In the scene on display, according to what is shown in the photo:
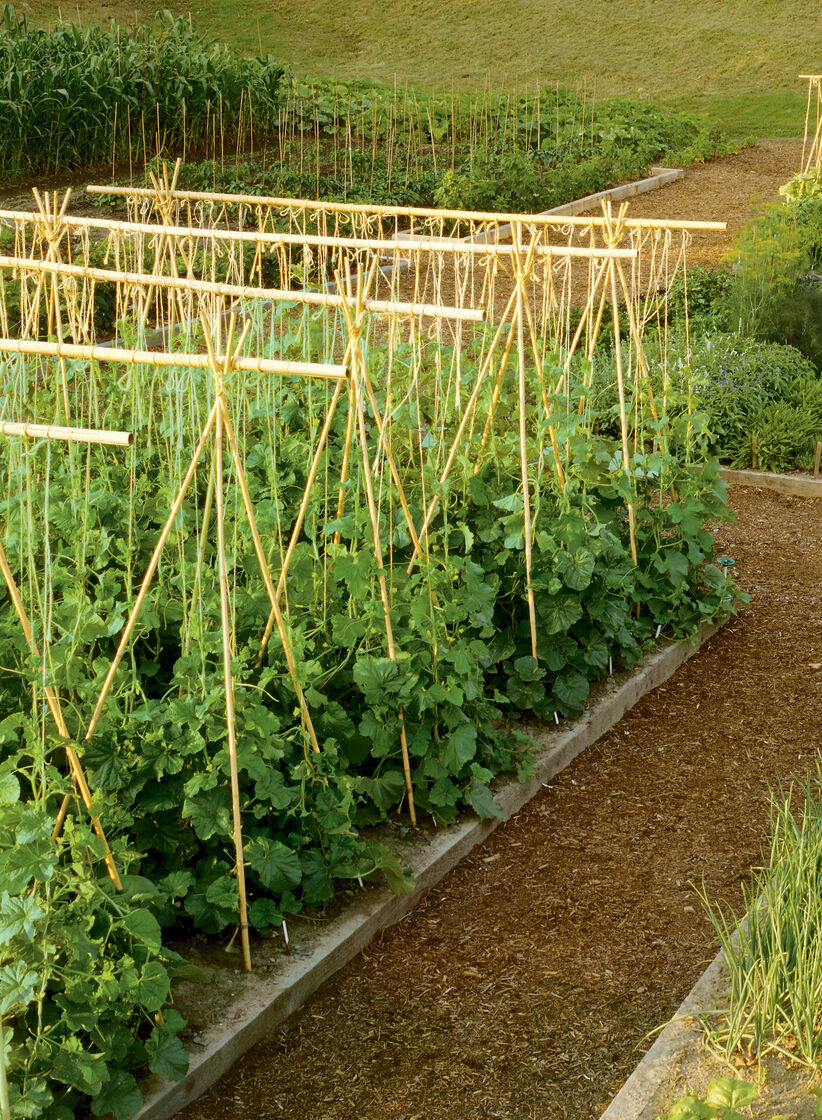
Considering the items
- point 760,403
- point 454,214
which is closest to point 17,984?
point 454,214

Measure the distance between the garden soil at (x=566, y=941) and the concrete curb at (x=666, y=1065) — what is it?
0.25m

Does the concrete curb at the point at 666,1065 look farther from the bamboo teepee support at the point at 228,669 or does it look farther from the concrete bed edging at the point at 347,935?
the bamboo teepee support at the point at 228,669

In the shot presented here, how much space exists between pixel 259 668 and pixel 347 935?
2.47 ft

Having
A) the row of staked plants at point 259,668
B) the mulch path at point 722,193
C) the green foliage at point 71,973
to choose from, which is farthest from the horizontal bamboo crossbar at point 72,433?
the mulch path at point 722,193

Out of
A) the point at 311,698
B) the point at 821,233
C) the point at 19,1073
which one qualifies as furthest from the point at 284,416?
the point at 821,233

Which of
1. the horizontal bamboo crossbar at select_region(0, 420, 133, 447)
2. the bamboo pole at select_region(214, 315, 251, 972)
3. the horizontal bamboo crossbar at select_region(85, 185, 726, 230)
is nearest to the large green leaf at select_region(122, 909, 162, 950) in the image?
the bamboo pole at select_region(214, 315, 251, 972)

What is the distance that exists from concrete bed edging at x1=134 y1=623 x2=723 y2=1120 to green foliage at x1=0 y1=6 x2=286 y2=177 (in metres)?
9.07

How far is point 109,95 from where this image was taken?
1182 cm

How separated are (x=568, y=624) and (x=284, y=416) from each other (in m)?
1.42

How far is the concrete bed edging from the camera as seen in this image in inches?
105

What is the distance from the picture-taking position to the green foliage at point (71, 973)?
2.30m

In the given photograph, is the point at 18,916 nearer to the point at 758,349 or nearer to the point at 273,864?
the point at 273,864

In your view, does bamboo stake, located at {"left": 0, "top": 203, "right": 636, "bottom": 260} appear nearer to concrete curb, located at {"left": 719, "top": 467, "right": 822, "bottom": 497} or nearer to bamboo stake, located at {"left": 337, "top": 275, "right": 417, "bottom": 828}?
bamboo stake, located at {"left": 337, "top": 275, "right": 417, "bottom": 828}

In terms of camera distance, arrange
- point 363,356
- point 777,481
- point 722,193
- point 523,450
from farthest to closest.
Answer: point 722,193 → point 777,481 → point 523,450 → point 363,356
